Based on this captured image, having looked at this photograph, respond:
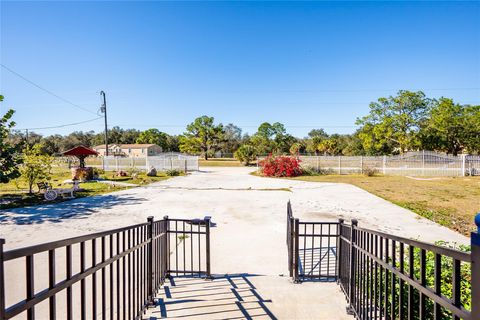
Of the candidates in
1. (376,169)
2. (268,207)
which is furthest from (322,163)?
(268,207)

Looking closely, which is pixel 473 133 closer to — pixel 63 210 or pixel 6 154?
pixel 63 210

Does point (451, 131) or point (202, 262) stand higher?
point (451, 131)

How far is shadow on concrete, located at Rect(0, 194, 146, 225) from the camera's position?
8.20 meters

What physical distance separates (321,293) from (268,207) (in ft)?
21.0

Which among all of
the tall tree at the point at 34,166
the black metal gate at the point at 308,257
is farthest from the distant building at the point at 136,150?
the black metal gate at the point at 308,257

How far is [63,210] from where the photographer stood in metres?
9.49

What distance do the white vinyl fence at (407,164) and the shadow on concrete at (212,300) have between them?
73.8 ft

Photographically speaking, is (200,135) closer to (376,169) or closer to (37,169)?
(376,169)

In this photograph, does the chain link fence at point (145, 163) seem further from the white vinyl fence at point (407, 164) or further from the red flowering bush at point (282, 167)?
the white vinyl fence at point (407, 164)

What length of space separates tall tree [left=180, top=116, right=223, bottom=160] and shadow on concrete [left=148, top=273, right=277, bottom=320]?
1810 inches

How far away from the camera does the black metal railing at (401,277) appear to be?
1152 millimetres

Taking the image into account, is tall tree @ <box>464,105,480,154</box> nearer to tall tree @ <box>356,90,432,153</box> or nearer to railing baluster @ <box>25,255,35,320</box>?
tall tree @ <box>356,90,432,153</box>

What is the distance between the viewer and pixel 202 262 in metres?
5.00

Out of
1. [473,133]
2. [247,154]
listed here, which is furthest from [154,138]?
[473,133]
